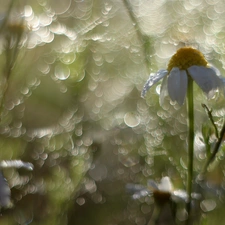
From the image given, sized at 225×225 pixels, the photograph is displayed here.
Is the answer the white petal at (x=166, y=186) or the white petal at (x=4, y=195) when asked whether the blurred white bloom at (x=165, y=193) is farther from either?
the white petal at (x=4, y=195)

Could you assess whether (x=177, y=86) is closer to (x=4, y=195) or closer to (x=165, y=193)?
(x=165, y=193)

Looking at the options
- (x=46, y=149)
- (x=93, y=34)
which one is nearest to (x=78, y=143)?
(x=46, y=149)

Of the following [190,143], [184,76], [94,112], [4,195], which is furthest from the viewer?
[94,112]

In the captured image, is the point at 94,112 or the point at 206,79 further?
the point at 94,112

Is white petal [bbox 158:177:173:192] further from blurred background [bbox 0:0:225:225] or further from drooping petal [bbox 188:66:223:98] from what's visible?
drooping petal [bbox 188:66:223:98]

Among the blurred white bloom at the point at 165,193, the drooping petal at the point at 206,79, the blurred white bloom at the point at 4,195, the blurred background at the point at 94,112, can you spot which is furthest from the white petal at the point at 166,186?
the blurred white bloom at the point at 4,195

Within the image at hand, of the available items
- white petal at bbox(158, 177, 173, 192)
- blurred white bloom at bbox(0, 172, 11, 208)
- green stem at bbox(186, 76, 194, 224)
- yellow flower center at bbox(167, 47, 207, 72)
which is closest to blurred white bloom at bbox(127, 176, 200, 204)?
white petal at bbox(158, 177, 173, 192)

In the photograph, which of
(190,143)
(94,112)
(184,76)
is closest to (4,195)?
(190,143)
